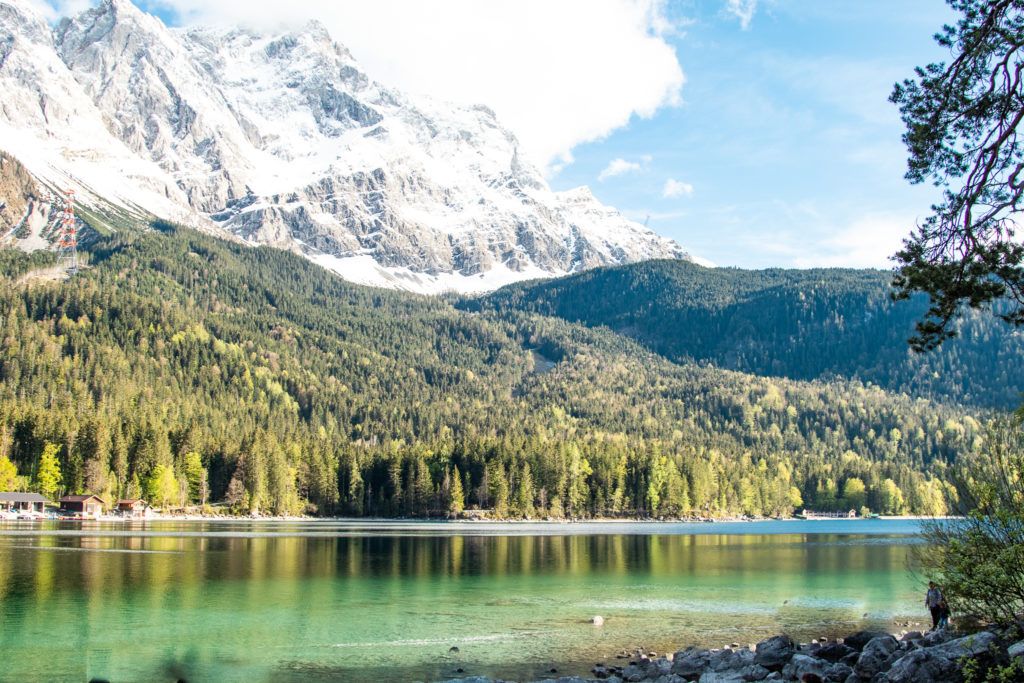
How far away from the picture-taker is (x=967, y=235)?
2356 cm

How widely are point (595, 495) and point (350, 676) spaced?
15243 cm

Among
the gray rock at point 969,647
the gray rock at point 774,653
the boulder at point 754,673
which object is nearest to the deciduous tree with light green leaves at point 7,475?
the gray rock at point 774,653

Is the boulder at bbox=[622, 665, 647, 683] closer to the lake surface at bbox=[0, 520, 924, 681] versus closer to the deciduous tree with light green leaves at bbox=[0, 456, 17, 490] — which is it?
the lake surface at bbox=[0, 520, 924, 681]

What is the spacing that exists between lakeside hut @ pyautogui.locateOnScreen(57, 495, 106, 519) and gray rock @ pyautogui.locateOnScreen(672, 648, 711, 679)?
126524 mm

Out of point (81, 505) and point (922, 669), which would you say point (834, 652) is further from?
point (81, 505)

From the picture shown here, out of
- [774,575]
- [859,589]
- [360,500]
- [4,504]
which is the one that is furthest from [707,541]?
[4,504]

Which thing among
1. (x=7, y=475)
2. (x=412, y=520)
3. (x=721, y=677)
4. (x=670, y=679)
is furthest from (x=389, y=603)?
(x=412, y=520)

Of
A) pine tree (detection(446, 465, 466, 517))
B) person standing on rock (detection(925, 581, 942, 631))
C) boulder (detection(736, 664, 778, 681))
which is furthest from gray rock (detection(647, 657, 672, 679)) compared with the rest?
pine tree (detection(446, 465, 466, 517))

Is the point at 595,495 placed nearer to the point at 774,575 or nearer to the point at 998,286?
the point at 774,575

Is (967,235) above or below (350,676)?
above

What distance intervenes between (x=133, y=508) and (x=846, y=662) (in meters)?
141

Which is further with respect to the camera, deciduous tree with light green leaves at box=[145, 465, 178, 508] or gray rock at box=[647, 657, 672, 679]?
deciduous tree with light green leaves at box=[145, 465, 178, 508]

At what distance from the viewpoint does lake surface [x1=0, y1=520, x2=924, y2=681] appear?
43531mm

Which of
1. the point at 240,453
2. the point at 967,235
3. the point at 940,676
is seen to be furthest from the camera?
the point at 240,453
